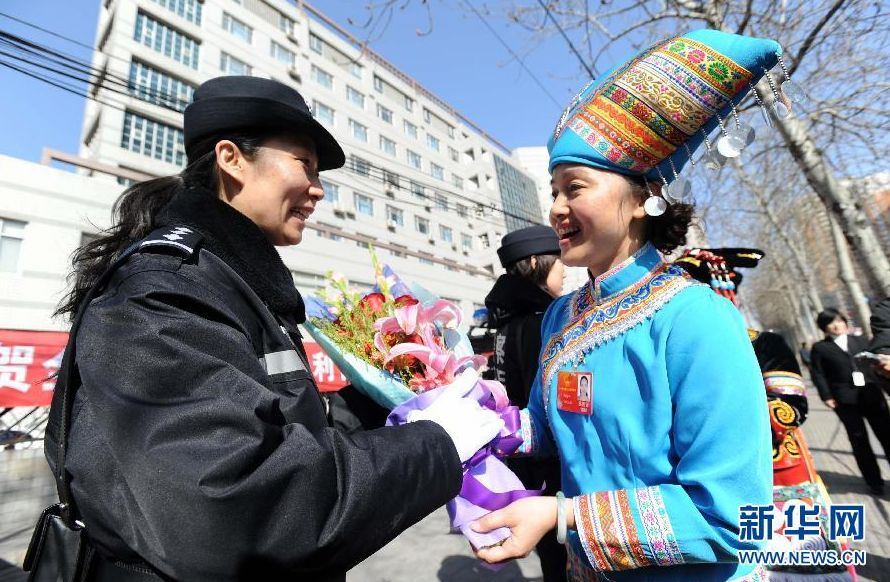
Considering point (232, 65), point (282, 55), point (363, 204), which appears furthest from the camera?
point (363, 204)

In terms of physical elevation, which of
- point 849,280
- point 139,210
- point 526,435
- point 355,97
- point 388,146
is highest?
point 355,97

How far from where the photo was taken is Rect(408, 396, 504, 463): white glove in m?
1.24

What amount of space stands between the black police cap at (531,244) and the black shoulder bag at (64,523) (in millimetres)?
2375

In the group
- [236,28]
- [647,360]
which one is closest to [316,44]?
[236,28]

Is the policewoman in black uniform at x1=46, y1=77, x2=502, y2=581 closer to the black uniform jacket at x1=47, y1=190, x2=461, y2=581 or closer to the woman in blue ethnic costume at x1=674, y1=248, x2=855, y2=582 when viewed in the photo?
the black uniform jacket at x1=47, y1=190, x2=461, y2=581

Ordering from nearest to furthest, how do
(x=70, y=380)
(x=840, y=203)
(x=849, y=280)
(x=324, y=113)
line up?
(x=70, y=380), (x=840, y=203), (x=849, y=280), (x=324, y=113)

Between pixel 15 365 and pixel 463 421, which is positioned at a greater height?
pixel 15 365

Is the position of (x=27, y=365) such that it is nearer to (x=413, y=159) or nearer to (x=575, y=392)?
(x=575, y=392)

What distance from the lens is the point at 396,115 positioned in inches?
1345

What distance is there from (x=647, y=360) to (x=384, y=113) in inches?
1388

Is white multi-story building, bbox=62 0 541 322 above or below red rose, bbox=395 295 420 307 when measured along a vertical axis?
above

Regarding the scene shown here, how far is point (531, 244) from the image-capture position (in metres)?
3.04

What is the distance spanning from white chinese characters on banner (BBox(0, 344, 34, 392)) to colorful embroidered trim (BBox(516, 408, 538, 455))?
30.8ft

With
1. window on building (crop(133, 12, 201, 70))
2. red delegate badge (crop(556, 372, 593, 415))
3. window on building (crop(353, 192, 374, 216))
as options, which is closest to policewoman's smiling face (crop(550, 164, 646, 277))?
red delegate badge (crop(556, 372, 593, 415))
